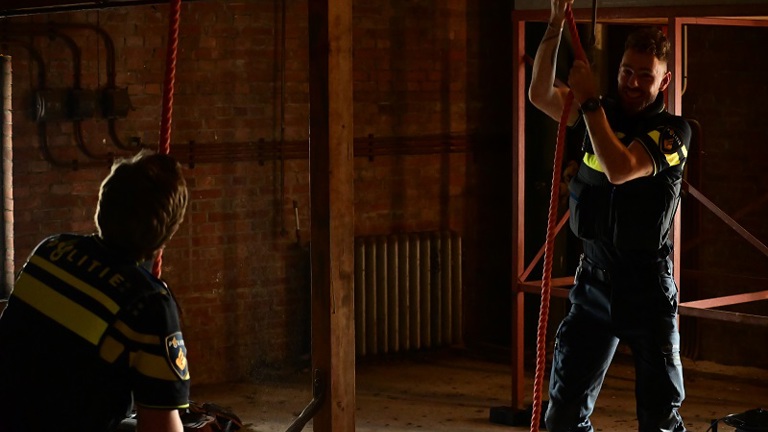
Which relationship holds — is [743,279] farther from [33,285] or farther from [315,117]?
[33,285]

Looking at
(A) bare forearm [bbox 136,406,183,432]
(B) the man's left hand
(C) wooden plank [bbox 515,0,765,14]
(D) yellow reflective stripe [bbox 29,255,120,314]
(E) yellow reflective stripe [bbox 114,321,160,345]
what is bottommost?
(A) bare forearm [bbox 136,406,183,432]

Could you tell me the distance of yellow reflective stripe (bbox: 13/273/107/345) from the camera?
2189 millimetres

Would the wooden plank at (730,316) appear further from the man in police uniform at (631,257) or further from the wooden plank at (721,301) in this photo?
the man in police uniform at (631,257)

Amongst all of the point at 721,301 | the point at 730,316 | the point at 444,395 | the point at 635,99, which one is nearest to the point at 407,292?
the point at 444,395

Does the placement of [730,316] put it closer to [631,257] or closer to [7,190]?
[631,257]

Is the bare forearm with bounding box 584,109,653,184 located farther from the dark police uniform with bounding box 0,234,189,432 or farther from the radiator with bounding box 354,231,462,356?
the radiator with bounding box 354,231,462,356

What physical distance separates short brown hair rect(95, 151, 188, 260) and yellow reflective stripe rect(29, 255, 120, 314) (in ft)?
0.30

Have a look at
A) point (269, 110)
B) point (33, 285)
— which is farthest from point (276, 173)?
point (33, 285)

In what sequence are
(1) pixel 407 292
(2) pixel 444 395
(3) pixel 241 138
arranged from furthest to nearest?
(1) pixel 407 292 → (3) pixel 241 138 → (2) pixel 444 395

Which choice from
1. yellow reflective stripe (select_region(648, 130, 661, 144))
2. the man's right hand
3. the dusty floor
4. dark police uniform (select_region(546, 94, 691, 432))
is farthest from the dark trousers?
the dusty floor

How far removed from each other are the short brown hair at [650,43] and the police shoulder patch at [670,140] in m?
0.24

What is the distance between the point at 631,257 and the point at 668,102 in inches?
67.7

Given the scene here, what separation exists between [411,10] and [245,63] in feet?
3.90

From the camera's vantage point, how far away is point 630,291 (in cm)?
373
